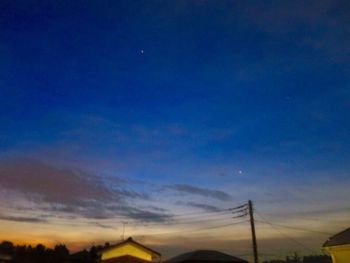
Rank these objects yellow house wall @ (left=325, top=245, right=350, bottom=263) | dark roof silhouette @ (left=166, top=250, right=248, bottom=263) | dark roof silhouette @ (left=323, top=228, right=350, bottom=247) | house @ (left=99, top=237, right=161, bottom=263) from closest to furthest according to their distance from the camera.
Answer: yellow house wall @ (left=325, top=245, right=350, bottom=263) → dark roof silhouette @ (left=323, top=228, right=350, bottom=247) → dark roof silhouette @ (left=166, top=250, right=248, bottom=263) → house @ (left=99, top=237, right=161, bottom=263)

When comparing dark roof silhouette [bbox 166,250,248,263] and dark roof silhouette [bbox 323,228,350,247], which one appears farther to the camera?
dark roof silhouette [bbox 166,250,248,263]

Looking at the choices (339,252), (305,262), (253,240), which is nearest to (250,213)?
(253,240)

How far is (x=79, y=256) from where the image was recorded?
4609 centimetres

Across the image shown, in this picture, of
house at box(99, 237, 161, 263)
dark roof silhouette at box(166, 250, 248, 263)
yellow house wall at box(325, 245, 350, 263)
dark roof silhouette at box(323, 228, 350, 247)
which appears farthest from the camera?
house at box(99, 237, 161, 263)

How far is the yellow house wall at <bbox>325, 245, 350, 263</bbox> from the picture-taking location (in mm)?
25070

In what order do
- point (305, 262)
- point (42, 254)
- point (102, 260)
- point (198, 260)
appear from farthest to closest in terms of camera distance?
point (305, 262), point (42, 254), point (102, 260), point (198, 260)

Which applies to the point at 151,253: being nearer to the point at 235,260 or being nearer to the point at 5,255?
the point at 235,260

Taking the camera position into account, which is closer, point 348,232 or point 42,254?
point 348,232

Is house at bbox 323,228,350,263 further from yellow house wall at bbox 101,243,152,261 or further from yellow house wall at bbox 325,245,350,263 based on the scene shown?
yellow house wall at bbox 101,243,152,261

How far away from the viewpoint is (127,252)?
1708 inches

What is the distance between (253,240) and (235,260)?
8305 mm

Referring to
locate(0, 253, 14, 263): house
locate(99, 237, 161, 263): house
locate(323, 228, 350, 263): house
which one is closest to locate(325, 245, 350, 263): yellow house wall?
locate(323, 228, 350, 263): house

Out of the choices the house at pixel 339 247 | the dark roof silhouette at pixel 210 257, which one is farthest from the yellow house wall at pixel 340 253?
the dark roof silhouette at pixel 210 257

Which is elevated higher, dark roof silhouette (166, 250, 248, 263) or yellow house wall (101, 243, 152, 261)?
yellow house wall (101, 243, 152, 261)
